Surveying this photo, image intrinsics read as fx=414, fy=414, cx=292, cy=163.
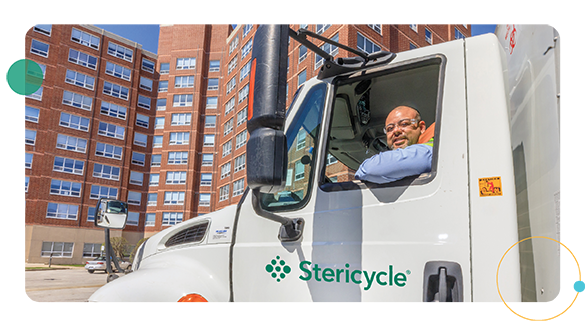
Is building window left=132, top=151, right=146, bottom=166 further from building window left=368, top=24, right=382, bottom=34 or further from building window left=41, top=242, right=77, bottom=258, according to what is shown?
building window left=368, top=24, right=382, bottom=34

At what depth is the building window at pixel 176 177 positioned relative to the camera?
5041 centimetres

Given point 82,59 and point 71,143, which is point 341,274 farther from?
point 82,59

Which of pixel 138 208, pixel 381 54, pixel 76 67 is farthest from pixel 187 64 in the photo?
pixel 381 54

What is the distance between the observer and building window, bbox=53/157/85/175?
140 feet

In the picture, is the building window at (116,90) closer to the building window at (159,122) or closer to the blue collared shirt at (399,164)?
the building window at (159,122)

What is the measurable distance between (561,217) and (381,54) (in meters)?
1.17

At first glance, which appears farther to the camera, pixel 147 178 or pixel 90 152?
pixel 147 178

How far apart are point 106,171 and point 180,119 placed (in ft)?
35.2

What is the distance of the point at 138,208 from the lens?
49.7 m

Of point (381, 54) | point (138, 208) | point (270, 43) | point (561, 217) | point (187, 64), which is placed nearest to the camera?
point (561, 217)

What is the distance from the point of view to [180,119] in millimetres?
51812

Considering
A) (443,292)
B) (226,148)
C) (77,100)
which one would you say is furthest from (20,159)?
(443,292)

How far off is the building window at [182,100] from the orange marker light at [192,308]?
51993 mm

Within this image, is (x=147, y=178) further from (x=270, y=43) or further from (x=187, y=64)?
(x=270, y=43)
